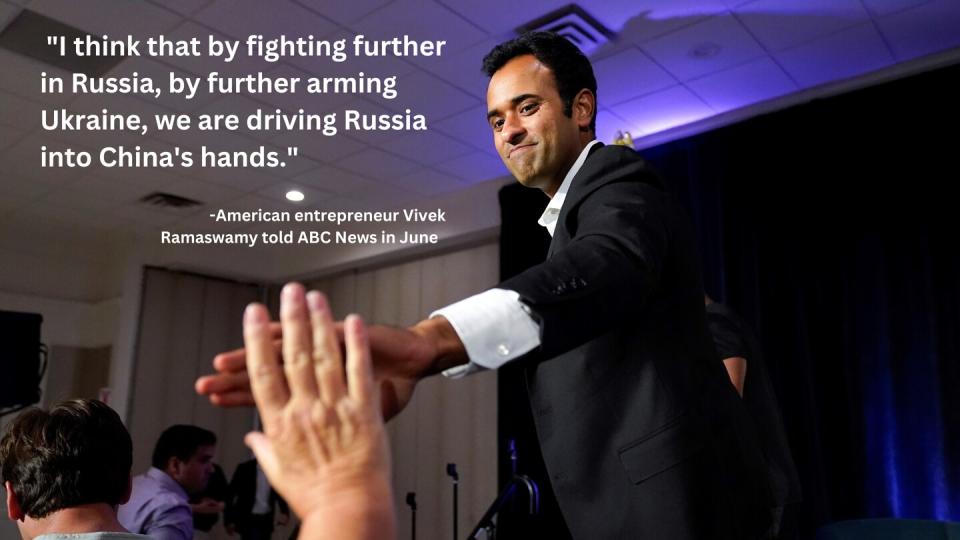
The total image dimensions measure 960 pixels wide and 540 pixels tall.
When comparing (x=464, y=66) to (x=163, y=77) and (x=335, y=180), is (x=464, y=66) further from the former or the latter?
(x=335, y=180)

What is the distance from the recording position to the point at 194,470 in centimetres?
325

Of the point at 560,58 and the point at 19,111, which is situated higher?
the point at 19,111

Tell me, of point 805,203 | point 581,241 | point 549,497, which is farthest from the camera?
point 549,497

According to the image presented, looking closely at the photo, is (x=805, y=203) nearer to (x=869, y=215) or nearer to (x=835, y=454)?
(x=869, y=215)

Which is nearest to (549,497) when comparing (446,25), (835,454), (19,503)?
(835,454)

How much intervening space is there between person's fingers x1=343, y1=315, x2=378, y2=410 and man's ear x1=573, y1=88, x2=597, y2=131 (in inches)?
28.6

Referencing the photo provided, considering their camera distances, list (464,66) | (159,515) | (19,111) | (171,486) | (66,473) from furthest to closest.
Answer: (19,111), (464,66), (171,486), (159,515), (66,473)

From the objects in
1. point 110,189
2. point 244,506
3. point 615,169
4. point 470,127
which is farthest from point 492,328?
point 110,189

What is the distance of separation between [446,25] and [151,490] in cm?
233

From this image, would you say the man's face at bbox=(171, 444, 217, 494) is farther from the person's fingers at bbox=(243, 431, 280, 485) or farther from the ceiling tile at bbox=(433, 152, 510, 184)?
the person's fingers at bbox=(243, 431, 280, 485)

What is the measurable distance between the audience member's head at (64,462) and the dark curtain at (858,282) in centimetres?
323

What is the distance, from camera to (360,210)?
5.96 m

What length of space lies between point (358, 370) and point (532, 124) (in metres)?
0.68

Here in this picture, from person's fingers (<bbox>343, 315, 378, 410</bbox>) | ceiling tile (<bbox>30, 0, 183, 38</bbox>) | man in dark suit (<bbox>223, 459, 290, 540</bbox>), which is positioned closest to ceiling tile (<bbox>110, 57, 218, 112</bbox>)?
ceiling tile (<bbox>30, 0, 183, 38</bbox>)
